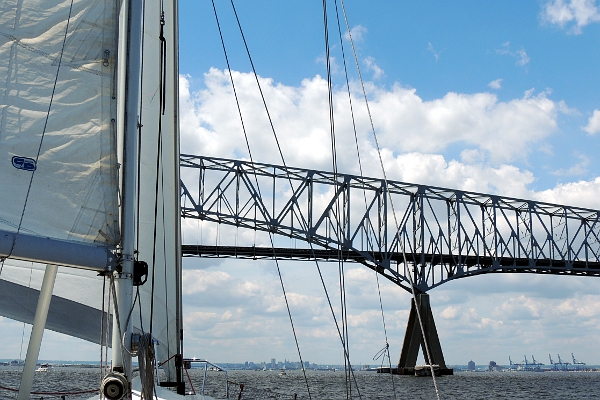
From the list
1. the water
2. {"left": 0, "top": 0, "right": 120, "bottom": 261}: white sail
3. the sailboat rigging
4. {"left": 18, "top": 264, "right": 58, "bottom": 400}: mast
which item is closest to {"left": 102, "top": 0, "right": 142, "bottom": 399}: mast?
the sailboat rigging

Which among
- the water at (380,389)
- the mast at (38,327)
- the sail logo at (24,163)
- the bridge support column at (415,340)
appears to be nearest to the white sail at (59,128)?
the sail logo at (24,163)

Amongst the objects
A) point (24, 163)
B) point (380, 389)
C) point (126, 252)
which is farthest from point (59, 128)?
point (380, 389)

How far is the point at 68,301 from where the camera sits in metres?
8.95

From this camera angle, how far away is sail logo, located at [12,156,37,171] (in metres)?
5.23

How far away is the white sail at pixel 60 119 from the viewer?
5.26 m

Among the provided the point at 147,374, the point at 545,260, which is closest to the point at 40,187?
the point at 147,374

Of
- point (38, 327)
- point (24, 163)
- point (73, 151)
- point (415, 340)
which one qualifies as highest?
point (415, 340)

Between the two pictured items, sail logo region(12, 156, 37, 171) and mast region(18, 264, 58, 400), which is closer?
sail logo region(12, 156, 37, 171)

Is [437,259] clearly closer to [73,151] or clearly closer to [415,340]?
[415,340]

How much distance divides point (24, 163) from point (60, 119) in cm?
48

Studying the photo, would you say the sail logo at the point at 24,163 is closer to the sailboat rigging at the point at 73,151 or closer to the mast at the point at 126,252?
the sailboat rigging at the point at 73,151

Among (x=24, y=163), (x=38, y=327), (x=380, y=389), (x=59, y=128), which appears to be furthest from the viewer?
(x=380, y=389)

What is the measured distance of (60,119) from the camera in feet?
18.2

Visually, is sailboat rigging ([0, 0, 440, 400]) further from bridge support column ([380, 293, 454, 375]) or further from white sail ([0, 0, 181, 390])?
bridge support column ([380, 293, 454, 375])
